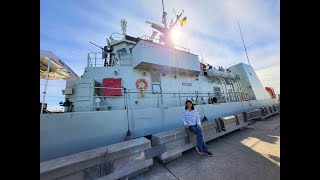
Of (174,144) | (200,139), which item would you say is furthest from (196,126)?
(174,144)

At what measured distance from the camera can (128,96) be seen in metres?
6.12

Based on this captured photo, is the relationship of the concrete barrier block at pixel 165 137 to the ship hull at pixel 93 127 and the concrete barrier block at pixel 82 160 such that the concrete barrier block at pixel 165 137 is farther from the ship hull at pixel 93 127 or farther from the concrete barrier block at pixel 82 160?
the ship hull at pixel 93 127

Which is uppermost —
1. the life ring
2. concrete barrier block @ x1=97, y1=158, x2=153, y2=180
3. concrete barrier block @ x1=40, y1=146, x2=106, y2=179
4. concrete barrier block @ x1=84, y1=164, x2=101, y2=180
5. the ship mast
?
the ship mast

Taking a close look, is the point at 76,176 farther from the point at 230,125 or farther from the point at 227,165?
the point at 230,125

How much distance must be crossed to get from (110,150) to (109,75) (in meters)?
4.29

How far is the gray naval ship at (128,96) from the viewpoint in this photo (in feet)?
14.0

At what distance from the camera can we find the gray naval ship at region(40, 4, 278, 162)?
14.0 ft

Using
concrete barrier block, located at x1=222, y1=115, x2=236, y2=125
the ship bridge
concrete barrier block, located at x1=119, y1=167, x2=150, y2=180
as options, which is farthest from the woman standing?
the ship bridge

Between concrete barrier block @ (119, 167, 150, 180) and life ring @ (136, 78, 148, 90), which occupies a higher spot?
life ring @ (136, 78, 148, 90)

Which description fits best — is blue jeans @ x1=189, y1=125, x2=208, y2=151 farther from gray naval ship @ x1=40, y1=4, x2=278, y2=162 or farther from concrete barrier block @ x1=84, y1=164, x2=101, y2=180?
concrete barrier block @ x1=84, y1=164, x2=101, y2=180

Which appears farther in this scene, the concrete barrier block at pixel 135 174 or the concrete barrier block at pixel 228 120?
the concrete barrier block at pixel 228 120

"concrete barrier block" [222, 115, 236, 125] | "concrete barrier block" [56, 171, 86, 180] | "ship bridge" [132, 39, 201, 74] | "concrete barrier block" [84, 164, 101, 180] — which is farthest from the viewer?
"ship bridge" [132, 39, 201, 74]

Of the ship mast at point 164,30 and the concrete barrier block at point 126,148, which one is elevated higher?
the ship mast at point 164,30

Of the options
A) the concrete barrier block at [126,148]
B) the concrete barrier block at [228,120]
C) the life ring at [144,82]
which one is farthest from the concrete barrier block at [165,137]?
the life ring at [144,82]
